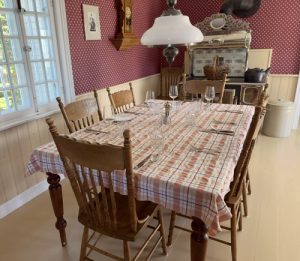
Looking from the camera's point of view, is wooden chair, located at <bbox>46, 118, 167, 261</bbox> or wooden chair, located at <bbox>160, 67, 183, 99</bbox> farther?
wooden chair, located at <bbox>160, 67, 183, 99</bbox>

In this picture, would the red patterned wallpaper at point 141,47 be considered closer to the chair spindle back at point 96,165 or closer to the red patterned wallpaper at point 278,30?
the red patterned wallpaper at point 278,30

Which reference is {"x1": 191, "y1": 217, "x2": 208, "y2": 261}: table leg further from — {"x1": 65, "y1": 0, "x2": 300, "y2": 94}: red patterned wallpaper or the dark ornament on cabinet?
the dark ornament on cabinet

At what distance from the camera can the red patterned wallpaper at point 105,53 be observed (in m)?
2.60

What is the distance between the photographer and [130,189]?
112cm

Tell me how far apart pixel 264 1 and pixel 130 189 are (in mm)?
3944

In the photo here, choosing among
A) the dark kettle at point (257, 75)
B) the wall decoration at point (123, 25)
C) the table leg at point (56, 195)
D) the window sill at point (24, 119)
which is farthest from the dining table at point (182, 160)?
the dark kettle at point (257, 75)

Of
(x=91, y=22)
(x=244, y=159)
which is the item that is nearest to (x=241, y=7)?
(x=91, y=22)

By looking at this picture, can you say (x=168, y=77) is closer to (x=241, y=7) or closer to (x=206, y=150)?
(x=241, y=7)

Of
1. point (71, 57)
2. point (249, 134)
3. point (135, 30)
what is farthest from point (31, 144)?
point (135, 30)

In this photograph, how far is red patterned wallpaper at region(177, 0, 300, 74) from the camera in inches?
145

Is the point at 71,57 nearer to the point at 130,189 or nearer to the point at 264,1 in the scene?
the point at 130,189

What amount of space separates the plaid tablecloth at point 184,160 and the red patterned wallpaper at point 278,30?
2385 millimetres

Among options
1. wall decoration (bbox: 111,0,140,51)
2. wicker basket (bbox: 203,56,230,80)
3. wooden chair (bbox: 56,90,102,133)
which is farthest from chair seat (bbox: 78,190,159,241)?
wicker basket (bbox: 203,56,230,80)

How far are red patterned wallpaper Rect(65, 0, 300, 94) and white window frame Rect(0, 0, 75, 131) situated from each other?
0.09 metres
